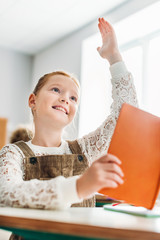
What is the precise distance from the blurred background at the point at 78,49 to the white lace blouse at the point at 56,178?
180 cm

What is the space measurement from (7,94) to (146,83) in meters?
2.00

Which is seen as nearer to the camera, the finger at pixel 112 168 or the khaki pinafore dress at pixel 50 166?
the finger at pixel 112 168

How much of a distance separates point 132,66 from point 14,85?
1.76 m

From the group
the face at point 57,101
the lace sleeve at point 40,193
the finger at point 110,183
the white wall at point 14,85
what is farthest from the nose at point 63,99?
the white wall at point 14,85

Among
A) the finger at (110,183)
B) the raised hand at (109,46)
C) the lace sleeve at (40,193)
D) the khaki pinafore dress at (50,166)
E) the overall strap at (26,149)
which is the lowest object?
the lace sleeve at (40,193)

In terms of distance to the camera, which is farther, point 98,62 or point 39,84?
point 98,62

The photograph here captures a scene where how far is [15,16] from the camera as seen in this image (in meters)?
3.37

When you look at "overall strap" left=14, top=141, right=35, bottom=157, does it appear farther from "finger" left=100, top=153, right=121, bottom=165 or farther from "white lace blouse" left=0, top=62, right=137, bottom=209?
"finger" left=100, top=153, right=121, bottom=165

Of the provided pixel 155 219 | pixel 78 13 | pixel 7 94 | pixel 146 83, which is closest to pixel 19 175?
pixel 155 219

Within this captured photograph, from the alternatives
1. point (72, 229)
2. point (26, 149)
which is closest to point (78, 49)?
point (26, 149)

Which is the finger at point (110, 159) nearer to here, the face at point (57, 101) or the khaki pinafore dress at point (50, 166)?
the khaki pinafore dress at point (50, 166)

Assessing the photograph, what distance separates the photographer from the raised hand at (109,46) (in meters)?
0.99

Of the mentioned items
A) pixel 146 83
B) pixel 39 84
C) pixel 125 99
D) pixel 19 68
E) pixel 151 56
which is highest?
pixel 19 68

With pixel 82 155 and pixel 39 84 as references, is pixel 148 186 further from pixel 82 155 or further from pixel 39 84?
pixel 39 84
